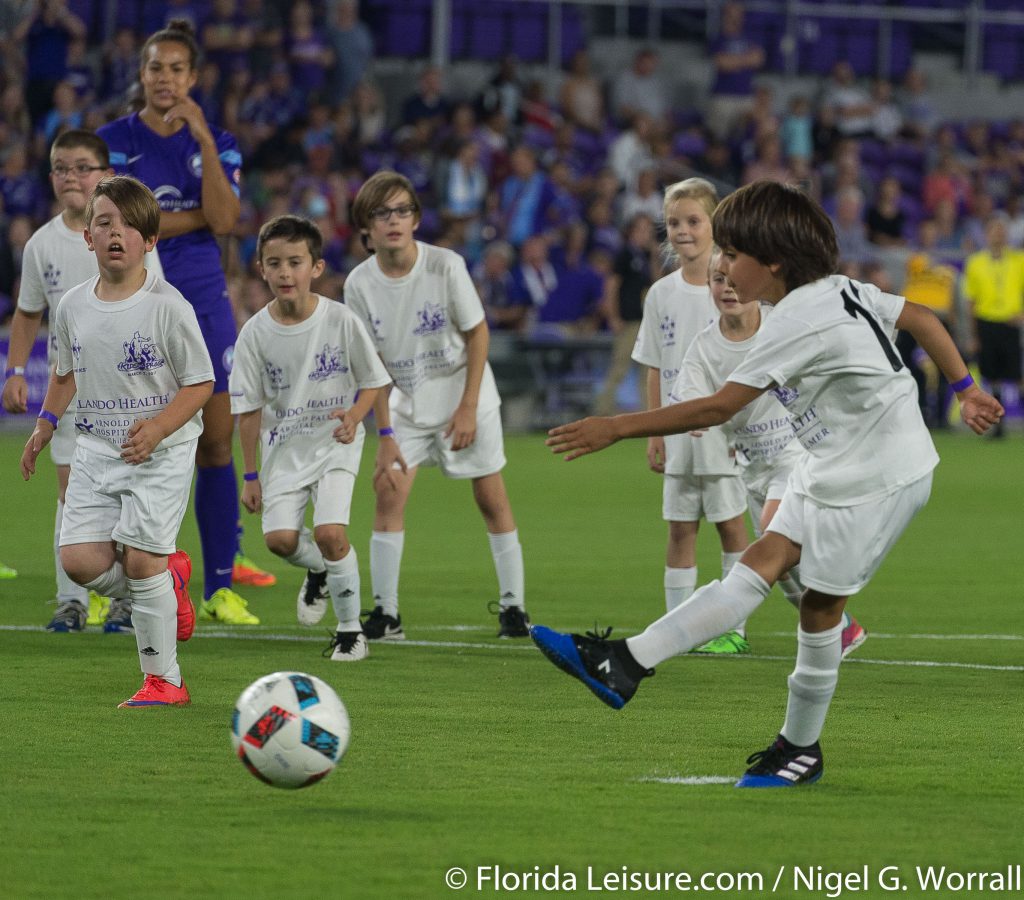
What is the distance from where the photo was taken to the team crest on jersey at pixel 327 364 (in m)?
8.09

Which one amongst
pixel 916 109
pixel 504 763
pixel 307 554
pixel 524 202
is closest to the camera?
pixel 504 763

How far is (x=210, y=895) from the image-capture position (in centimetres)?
413

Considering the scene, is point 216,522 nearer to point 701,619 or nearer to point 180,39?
point 180,39

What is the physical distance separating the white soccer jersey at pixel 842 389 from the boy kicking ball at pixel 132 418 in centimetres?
231

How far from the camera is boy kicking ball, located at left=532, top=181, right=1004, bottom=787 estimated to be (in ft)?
17.2

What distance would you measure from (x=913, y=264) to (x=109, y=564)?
1752 cm

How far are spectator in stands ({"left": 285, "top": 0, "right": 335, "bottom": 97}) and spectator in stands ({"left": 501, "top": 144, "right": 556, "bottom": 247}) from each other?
2.83 m

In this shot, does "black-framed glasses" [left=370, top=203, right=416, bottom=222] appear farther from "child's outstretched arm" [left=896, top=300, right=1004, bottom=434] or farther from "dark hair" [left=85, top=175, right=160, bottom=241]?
"child's outstretched arm" [left=896, top=300, right=1004, bottom=434]

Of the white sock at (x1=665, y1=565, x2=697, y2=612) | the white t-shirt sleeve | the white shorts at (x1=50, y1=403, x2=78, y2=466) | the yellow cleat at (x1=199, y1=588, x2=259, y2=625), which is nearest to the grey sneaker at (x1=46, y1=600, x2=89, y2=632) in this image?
the yellow cleat at (x1=199, y1=588, x2=259, y2=625)

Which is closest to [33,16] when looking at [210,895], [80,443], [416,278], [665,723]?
[416,278]

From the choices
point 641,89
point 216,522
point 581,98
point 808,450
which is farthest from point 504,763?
point 641,89

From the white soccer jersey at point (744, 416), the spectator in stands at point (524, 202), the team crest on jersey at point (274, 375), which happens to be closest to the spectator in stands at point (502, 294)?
the spectator in stands at point (524, 202)

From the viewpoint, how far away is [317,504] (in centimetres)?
793

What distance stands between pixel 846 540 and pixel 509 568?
3644mm
